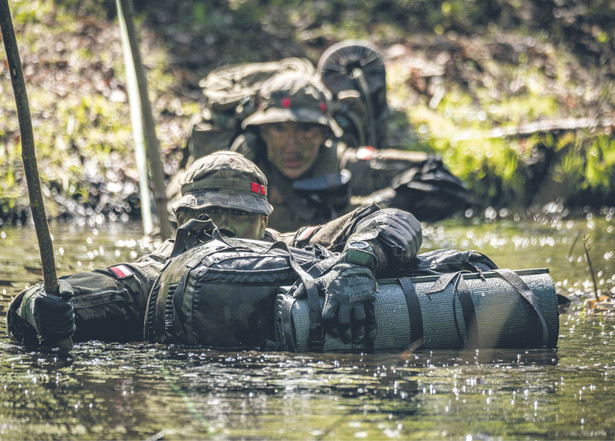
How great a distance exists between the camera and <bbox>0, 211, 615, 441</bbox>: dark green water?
296 centimetres

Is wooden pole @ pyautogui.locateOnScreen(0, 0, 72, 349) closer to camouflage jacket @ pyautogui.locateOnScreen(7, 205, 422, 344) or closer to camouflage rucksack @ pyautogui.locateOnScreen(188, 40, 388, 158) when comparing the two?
camouflage jacket @ pyautogui.locateOnScreen(7, 205, 422, 344)

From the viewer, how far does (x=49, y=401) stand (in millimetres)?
3326

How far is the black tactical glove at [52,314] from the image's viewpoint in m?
4.07

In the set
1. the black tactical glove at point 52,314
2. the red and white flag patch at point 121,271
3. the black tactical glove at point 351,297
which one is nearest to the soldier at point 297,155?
the red and white flag patch at point 121,271

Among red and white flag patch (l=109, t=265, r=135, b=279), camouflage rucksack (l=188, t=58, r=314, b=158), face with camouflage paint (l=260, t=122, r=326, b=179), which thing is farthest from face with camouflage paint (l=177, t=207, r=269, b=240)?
camouflage rucksack (l=188, t=58, r=314, b=158)

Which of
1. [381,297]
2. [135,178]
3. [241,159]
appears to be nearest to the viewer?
[381,297]

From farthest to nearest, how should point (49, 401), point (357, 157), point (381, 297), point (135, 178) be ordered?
point (135, 178) → point (357, 157) → point (381, 297) → point (49, 401)

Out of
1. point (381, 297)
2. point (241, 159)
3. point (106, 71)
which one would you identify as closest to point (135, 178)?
point (106, 71)

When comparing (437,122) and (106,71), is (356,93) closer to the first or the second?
(437,122)

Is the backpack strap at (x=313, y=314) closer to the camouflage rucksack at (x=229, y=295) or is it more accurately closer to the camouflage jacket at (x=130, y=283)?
the camouflage rucksack at (x=229, y=295)

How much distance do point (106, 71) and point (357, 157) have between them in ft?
16.6

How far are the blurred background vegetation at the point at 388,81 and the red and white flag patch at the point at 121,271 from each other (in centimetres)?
542

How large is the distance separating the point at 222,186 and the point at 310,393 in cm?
160

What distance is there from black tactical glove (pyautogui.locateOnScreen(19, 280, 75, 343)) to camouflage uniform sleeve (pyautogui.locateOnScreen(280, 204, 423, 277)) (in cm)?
123
